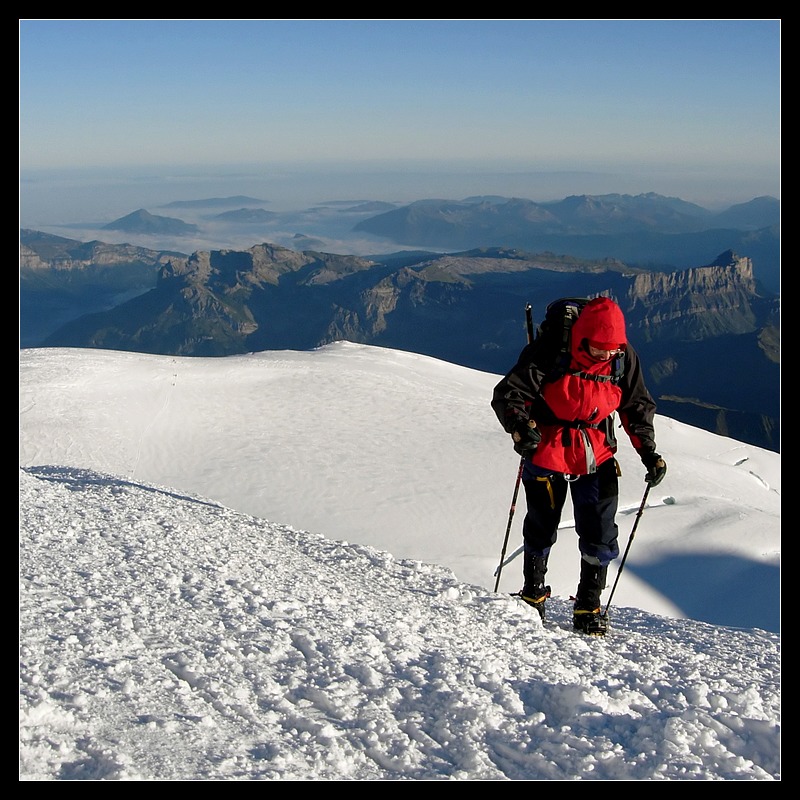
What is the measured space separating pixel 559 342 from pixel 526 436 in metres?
0.89

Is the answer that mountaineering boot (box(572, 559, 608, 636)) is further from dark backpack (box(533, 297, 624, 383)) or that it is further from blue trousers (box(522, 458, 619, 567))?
dark backpack (box(533, 297, 624, 383))

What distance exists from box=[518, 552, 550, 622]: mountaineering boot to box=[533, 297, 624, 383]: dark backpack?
1.80 meters

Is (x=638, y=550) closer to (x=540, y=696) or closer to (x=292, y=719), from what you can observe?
(x=540, y=696)

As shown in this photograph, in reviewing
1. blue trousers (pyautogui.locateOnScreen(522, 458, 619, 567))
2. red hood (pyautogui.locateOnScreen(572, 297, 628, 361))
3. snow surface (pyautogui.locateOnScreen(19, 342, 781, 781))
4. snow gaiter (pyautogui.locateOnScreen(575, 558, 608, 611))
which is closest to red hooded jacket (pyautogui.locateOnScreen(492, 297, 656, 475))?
red hood (pyautogui.locateOnScreen(572, 297, 628, 361))

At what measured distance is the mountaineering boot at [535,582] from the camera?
282 inches

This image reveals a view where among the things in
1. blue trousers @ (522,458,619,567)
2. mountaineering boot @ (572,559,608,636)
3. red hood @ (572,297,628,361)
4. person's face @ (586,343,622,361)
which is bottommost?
mountaineering boot @ (572,559,608,636)

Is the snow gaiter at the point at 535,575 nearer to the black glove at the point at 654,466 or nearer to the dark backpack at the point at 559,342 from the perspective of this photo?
the black glove at the point at 654,466

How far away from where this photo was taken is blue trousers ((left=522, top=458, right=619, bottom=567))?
272 inches

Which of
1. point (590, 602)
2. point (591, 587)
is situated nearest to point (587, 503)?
point (591, 587)

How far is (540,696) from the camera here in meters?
4.80

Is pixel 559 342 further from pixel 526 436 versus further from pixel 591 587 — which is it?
pixel 591 587

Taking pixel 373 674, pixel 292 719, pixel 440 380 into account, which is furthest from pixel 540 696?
pixel 440 380

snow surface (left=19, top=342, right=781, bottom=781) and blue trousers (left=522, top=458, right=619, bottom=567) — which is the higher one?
blue trousers (left=522, top=458, right=619, bottom=567)

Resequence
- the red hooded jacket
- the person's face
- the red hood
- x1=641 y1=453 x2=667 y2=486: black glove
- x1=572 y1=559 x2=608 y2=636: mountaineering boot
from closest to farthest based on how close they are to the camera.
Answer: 1. the red hood
2. the person's face
3. the red hooded jacket
4. x1=572 y1=559 x2=608 y2=636: mountaineering boot
5. x1=641 y1=453 x2=667 y2=486: black glove
